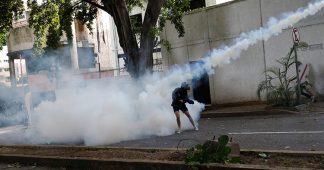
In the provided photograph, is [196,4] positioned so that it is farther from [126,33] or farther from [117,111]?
[117,111]

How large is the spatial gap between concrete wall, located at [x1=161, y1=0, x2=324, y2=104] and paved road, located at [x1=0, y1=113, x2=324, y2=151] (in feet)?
10.9

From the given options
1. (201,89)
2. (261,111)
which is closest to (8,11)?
(201,89)

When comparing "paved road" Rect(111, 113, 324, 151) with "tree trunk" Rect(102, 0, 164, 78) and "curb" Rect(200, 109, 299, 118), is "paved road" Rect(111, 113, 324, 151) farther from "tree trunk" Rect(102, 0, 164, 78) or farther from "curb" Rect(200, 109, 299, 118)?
"tree trunk" Rect(102, 0, 164, 78)

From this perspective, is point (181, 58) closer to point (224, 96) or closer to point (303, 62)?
point (224, 96)

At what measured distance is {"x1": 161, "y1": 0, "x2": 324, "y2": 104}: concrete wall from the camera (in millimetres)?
16750

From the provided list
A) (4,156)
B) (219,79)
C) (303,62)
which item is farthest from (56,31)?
(303,62)

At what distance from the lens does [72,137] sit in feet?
48.2

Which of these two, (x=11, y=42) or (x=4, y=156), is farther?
(x=11, y=42)

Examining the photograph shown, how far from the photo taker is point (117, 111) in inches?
572

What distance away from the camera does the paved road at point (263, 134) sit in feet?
31.4

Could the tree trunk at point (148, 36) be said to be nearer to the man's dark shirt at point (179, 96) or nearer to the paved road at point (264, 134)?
the paved road at point (264, 134)

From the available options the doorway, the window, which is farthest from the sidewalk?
the window

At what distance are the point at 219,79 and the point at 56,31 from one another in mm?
7479

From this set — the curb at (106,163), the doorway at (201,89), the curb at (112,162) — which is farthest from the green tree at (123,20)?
the curb at (106,163)
